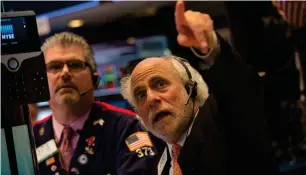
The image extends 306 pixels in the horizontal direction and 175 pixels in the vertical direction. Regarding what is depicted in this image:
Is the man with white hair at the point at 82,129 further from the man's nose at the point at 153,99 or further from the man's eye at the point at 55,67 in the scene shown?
the man's nose at the point at 153,99

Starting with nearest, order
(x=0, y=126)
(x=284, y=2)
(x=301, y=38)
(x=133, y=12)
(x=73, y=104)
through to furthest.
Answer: (x=0, y=126) → (x=73, y=104) → (x=284, y=2) → (x=301, y=38) → (x=133, y=12)

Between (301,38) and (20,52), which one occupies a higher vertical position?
(20,52)

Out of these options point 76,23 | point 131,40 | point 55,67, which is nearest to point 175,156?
point 55,67

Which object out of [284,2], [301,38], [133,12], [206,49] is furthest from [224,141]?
[133,12]

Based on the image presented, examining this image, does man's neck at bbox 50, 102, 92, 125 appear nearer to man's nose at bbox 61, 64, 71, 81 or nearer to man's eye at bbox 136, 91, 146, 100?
man's nose at bbox 61, 64, 71, 81

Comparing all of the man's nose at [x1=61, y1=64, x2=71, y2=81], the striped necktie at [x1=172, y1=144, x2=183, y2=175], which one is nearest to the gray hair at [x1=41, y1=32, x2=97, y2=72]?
the man's nose at [x1=61, y1=64, x2=71, y2=81]

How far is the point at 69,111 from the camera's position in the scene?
1.67 metres

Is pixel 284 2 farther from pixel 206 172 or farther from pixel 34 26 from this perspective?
pixel 34 26

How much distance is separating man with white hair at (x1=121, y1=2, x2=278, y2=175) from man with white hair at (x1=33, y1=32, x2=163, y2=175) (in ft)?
0.58

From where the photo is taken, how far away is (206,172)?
1.28 metres

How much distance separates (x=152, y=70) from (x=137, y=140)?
0.29m

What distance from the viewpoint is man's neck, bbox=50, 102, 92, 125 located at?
65.2 inches

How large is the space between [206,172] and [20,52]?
54 centimetres

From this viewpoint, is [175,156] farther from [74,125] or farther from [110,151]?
[74,125]
